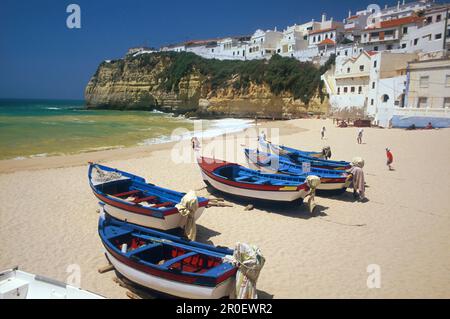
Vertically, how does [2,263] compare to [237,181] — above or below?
below

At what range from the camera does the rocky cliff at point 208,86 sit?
53.2m

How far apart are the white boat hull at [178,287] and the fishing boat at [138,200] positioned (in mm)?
1925

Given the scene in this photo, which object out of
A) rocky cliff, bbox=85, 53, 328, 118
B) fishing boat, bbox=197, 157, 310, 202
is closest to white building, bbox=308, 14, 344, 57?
rocky cliff, bbox=85, 53, 328, 118

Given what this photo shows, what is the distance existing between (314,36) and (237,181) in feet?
195

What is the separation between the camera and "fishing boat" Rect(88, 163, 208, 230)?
25.7 feet

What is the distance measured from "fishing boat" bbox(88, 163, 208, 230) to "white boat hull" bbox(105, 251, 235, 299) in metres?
1.92

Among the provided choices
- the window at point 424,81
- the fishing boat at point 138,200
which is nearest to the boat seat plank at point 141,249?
the fishing boat at point 138,200

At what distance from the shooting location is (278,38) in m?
74.6

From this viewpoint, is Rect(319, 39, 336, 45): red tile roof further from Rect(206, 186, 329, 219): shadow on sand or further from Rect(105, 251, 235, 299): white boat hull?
Rect(105, 251, 235, 299): white boat hull

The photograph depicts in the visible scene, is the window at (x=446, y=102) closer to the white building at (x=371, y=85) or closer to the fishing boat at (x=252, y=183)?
the white building at (x=371, y=85)

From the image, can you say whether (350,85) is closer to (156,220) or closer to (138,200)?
(138,200)

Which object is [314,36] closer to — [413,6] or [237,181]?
[413,6]

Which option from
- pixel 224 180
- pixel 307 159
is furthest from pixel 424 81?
pixel 224 180
